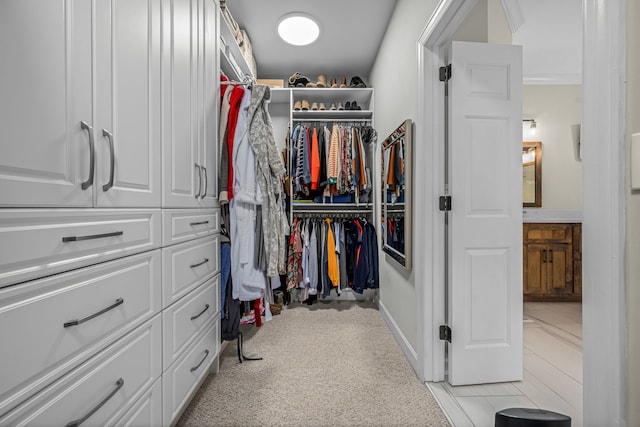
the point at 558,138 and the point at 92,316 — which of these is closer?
the point at 92,316

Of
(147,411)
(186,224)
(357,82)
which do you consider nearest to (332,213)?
(357,82)

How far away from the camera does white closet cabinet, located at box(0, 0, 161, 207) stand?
65cm

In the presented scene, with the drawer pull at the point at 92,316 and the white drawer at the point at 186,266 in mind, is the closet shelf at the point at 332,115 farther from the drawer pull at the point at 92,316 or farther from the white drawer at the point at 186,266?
the drawer pull at the point at 92,316

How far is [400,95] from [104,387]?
228cm

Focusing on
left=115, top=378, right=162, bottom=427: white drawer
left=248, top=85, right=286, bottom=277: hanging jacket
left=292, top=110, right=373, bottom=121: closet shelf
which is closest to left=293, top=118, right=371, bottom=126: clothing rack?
left=292, top=110, right=373, bottom=121: closet shelf

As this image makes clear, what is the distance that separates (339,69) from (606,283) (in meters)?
3.36

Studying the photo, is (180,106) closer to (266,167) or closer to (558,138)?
(266,167)

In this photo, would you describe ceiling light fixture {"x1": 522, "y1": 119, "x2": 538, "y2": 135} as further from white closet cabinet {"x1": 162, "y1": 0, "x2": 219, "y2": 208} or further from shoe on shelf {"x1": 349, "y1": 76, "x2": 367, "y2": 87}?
white closet cabinet {"x1": 162, "y1": 0, "x2": 219, "y2": 208}

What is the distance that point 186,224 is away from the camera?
142 centimetres

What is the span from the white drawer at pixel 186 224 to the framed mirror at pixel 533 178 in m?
3.68

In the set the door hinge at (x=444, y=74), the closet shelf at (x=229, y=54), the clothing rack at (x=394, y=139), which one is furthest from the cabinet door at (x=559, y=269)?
the closet shelf at (x=229, y=54)

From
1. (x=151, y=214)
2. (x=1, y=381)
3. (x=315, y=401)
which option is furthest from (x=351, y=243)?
(x=1, y=381)

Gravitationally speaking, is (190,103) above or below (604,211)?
above

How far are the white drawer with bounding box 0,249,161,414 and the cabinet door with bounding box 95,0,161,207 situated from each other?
0.75 feet
